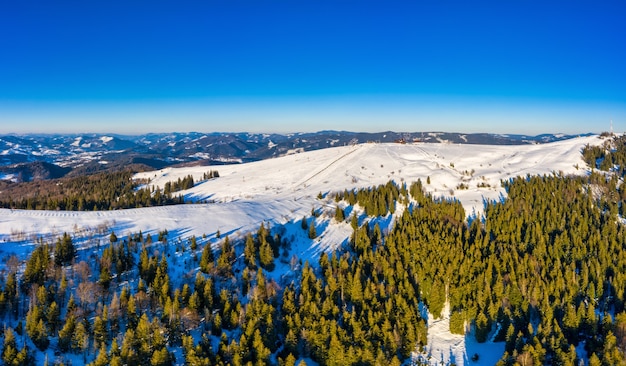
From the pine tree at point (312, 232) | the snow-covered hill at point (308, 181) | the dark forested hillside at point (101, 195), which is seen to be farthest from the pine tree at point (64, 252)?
the dark forested hillside at point (101, 195)

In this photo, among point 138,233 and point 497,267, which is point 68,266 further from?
point 497,267

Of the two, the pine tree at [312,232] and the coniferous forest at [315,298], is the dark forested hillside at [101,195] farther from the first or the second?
the pine tree at [312,232]

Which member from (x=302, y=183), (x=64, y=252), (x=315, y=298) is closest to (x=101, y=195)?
(x=302, y=183)

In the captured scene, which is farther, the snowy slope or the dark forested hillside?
the dark forested hillside

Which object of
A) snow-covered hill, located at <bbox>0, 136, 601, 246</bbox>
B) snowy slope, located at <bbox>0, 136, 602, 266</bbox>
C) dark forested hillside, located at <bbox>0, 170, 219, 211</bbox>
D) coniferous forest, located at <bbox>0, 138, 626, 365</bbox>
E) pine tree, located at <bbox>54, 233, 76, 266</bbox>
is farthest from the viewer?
dark forested hillside, located at <bbox>0, 170, 219, 211</bbox>

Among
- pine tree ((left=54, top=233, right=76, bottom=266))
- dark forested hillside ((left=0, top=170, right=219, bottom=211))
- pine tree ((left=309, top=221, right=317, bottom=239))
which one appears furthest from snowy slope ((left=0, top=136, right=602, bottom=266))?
pine tree ((left=54, top=233, right=76, bottom=266))

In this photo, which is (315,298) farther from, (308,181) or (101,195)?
(101,195)

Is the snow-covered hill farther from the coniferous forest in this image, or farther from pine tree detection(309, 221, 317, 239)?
the coniferous forest

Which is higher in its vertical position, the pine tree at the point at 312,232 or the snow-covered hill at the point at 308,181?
the snow-covered hill at the point at 308,181
